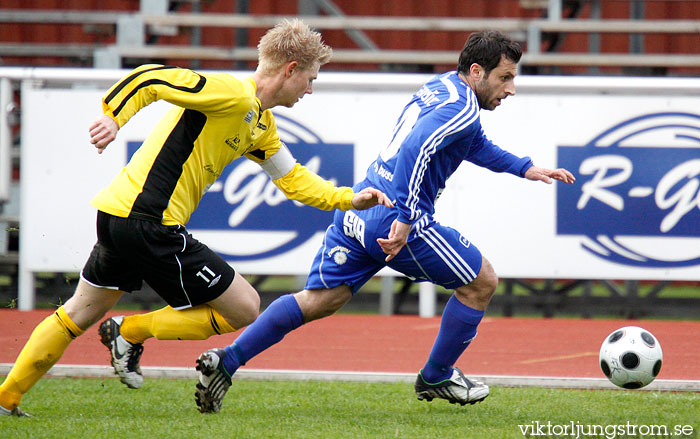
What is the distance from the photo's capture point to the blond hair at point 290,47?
400 centimetres

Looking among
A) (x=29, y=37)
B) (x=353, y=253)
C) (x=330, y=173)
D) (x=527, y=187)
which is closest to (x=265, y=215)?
(x=330, y=173)

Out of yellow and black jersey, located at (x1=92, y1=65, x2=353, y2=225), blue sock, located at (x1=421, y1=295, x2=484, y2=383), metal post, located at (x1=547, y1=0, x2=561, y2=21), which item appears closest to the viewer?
yellow and black jersey, located at (x1=92, y1=65, x2=353, y2=225)

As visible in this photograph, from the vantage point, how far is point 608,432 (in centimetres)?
388

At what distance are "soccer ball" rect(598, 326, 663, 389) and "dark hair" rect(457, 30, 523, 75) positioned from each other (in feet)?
5.05

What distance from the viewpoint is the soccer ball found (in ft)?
14.4

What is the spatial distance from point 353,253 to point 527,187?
3.78m

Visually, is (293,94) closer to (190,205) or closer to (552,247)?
(190,205)

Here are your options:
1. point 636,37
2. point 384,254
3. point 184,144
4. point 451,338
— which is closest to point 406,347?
point 451,338

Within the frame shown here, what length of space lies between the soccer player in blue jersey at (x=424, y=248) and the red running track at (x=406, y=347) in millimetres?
1151

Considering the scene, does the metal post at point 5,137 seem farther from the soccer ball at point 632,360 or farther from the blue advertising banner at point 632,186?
the soccer ball at point 632,360

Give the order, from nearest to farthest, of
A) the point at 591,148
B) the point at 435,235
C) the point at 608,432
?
the point at 608,432 → the point at 435,235 → the point at 591,148

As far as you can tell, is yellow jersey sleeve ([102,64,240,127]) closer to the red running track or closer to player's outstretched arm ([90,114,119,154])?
player's outstretched arm ([90,114,119,154])

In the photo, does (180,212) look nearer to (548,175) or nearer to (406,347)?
(548,175)

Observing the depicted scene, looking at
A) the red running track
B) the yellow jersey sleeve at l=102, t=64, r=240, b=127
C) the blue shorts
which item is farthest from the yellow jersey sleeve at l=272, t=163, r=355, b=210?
the red running track
